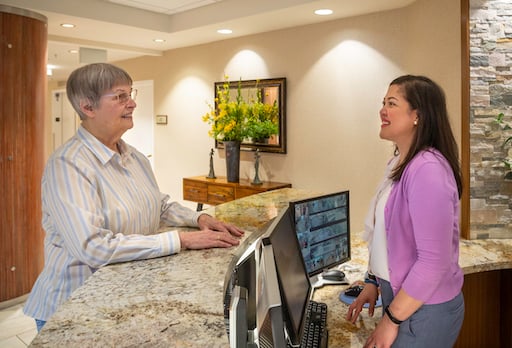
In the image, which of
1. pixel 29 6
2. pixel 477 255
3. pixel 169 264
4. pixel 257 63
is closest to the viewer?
pixel 169 264

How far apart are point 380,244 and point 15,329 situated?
3027mm

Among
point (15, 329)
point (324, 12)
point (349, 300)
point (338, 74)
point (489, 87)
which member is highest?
point (324, 12)

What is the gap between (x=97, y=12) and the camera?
13.7 ft

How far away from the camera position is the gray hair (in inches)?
54.8

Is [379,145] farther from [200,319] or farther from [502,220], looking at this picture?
[200,319]

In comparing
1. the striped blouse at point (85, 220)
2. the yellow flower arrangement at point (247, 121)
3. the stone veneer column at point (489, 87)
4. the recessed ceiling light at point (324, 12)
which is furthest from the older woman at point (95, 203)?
the yellow flower arrangement at point (247, 121)

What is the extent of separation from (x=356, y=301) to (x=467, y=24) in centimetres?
173

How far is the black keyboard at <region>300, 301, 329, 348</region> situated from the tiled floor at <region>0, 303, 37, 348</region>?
97.7 inches

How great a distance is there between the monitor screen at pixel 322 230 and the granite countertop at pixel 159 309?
124mm

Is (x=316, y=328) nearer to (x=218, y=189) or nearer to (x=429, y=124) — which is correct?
(x=429, y=124)

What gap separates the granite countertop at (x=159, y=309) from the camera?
34.5 inches

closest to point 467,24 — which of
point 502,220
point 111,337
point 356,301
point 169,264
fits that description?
point 502,220

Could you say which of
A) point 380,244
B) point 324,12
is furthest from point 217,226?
point 324,12

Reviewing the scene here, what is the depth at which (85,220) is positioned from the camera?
1.22 m
